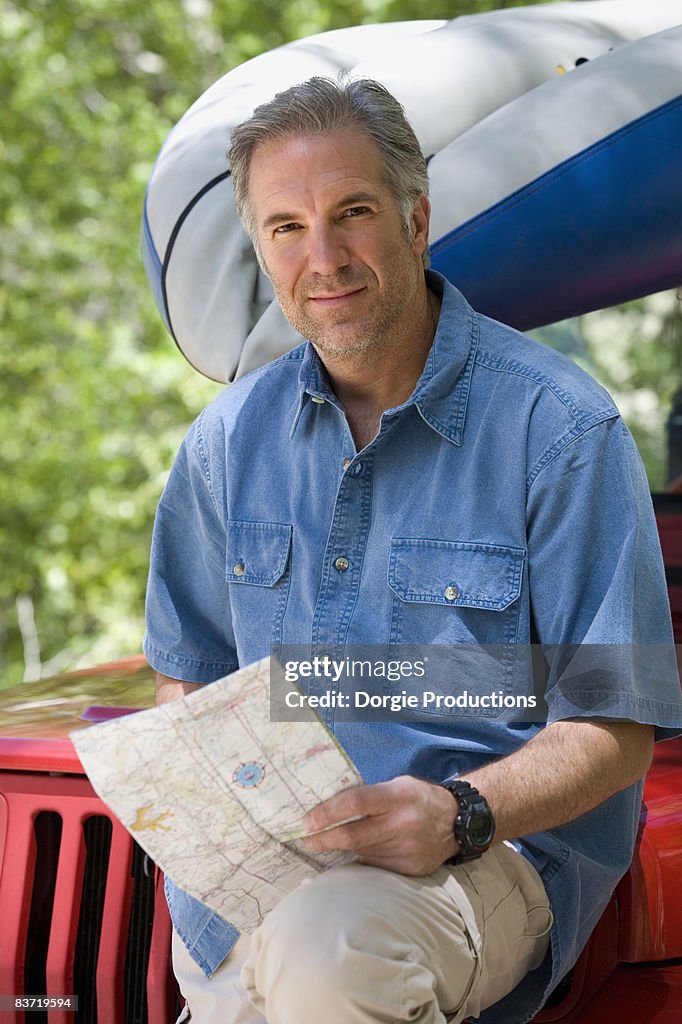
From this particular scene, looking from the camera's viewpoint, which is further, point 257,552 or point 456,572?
point 257,552

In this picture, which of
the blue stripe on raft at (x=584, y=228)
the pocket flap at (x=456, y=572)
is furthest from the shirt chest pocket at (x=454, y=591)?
the blue stripe on raft at (x=584, y=228)

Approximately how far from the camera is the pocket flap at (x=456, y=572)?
1945 millimetres

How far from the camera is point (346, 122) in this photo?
2113 millimetres

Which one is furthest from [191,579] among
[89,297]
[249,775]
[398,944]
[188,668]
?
[89,297]

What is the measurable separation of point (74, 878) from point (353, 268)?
121cm

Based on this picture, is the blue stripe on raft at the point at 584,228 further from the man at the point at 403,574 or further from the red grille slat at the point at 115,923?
the red grille slat at the point at 115,923

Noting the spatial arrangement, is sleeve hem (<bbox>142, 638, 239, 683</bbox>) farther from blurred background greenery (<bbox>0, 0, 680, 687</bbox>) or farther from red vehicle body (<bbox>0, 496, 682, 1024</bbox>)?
blurred background greenery (<bbox>0, 0, 680, 687</bbox>)

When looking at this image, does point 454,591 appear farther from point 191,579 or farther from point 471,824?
point 191,579

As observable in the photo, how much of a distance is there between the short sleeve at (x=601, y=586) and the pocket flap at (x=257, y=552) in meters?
0.45

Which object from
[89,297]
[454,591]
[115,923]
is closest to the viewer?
[454,591]

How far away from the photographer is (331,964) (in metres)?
1.55

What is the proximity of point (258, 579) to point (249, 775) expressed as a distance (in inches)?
23.2

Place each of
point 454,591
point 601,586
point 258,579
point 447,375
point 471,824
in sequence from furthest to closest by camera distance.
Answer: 1. point 258,579
2. point 447,375
3. point 454,591
4. point 601,586
5. point 471,824

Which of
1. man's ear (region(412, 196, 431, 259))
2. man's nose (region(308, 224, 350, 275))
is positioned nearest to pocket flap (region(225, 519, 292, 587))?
man's nose (region(308, 224, 350, 275))
